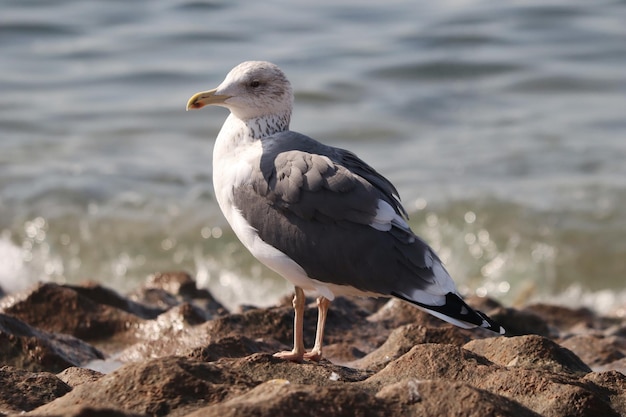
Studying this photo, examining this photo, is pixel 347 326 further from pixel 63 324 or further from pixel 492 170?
pixel 492 170

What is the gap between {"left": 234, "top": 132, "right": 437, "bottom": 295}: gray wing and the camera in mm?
4609

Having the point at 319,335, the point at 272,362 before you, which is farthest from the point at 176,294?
the point at 272,362

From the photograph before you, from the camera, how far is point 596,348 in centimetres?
569

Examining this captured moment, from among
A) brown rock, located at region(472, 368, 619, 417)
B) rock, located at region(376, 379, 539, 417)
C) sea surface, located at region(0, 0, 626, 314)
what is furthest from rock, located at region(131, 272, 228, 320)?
rock, located at region(376, 379, 539, 417)

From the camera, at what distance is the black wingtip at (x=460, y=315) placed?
171 inches

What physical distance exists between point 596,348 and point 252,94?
86.3 inches

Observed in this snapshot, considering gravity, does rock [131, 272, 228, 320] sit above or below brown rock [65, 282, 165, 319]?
below

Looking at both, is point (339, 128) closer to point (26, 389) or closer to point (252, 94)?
point (252, 94)

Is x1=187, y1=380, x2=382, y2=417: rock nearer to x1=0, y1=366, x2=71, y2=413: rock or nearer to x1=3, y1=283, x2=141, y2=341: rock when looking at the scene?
x1=0, y1=366, x2=71, y2=413: rock

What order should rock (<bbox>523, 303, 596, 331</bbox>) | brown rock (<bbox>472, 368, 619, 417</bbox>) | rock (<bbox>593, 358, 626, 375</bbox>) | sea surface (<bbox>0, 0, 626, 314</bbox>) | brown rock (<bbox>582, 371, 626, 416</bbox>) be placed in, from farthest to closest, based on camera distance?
sea surface (<bbox>0, 0, 626, 314</bbox>) < rock (<bbox>523, 303, 596, 331</bbox>) < rock (<bbox>593, 358, 626, 375</bbox>) < brown rock (<bbox>582, 371, 626, 416</bbox>) < brown rock (<bbox>472, 368, 619, 417</bbox>)

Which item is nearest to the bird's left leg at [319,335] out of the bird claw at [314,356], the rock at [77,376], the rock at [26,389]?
the bird claw at [314,356]

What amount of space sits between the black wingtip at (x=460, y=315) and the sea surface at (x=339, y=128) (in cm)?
490

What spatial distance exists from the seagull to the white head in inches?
18.8

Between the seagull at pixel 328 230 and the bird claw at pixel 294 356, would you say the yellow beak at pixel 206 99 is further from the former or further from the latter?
the bird claw at pixel 294 356
